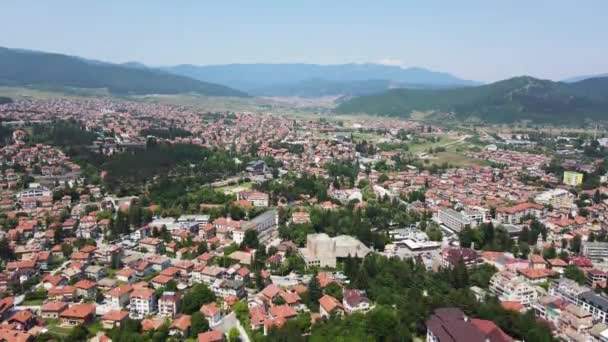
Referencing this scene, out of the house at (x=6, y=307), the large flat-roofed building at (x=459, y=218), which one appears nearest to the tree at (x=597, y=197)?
the large flat-roofed building at (x=459, y=218)

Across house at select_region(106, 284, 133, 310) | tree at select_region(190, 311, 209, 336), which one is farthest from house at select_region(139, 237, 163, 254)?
tree at select_region(190, 311, 209, 336)

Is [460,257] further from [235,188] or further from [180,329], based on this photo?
[235,188]

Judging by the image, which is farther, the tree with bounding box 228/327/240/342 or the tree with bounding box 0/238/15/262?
the tree with bounding box 0/238/15/262

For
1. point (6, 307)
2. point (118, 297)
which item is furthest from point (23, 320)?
point (118, 297)

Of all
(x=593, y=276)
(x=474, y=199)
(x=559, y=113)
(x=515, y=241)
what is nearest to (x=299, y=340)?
(x=593, y=276)

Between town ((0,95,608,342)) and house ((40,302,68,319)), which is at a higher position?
town ((0,95,608,342))

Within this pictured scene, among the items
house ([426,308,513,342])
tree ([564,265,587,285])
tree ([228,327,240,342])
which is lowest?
tree ([228,327,240,342])

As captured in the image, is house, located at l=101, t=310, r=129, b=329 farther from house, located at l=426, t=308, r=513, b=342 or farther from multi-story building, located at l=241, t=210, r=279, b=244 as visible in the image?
house, located at l=426, t=308, r=513, b=342

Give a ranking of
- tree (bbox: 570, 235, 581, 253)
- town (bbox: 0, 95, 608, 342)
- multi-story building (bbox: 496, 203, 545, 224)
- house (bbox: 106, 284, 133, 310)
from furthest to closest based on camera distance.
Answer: multi-story building (bbox: 496, 203, 545, 224), tree (bbox: 570, 235, 581, 253), house (bbox: 106, 284, 133, 310), town (bbox: 0, 95, 608, 342)
